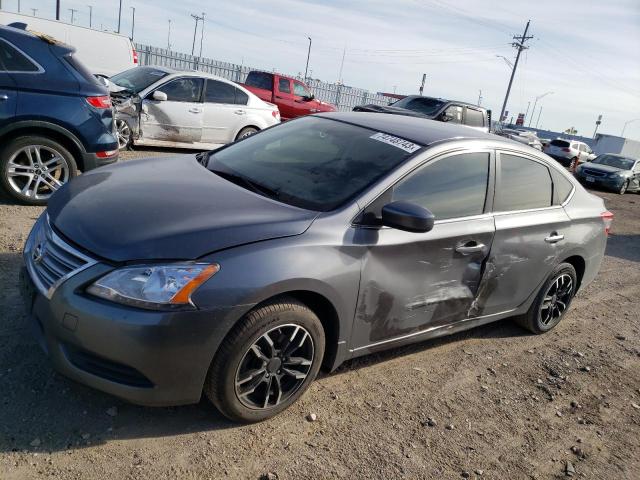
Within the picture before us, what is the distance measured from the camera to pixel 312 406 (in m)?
3.09

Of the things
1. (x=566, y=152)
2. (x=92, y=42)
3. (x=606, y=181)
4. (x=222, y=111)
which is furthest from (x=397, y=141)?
(x=566, y=152)

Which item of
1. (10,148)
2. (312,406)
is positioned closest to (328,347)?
(312,406)

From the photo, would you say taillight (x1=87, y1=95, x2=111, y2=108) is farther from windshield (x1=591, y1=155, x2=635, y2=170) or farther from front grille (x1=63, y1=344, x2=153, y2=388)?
windshield (x1=591, y1=155, x2=635, y2=170)

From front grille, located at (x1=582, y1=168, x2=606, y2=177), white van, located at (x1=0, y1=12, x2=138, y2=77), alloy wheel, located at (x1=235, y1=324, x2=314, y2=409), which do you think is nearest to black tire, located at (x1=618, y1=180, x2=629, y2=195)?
front grille, located at (x1=582, y1=168, x2=606, y2=177)

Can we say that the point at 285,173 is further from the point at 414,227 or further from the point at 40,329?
the point at 40,329

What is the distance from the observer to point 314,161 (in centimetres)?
347

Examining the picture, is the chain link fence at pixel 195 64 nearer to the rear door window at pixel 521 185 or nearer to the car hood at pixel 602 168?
the car hood at pixel 602 168

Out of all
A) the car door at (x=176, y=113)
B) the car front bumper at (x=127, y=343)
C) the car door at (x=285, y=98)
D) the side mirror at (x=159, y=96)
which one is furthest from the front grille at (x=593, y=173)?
the car front bumper at (x=127, y=343)

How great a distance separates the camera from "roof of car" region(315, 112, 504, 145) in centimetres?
354

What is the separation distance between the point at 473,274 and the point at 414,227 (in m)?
0.95

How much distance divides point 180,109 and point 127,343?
A: 774 centimetres

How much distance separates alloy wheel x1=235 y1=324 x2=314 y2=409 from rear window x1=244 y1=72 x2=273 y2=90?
14942 millimetres

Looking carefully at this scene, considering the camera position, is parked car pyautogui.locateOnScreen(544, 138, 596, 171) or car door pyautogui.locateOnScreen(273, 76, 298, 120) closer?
car door pyautogui.locateOnScreen(273, 76, 298, 120)

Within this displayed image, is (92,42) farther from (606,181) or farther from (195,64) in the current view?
(606,181)
